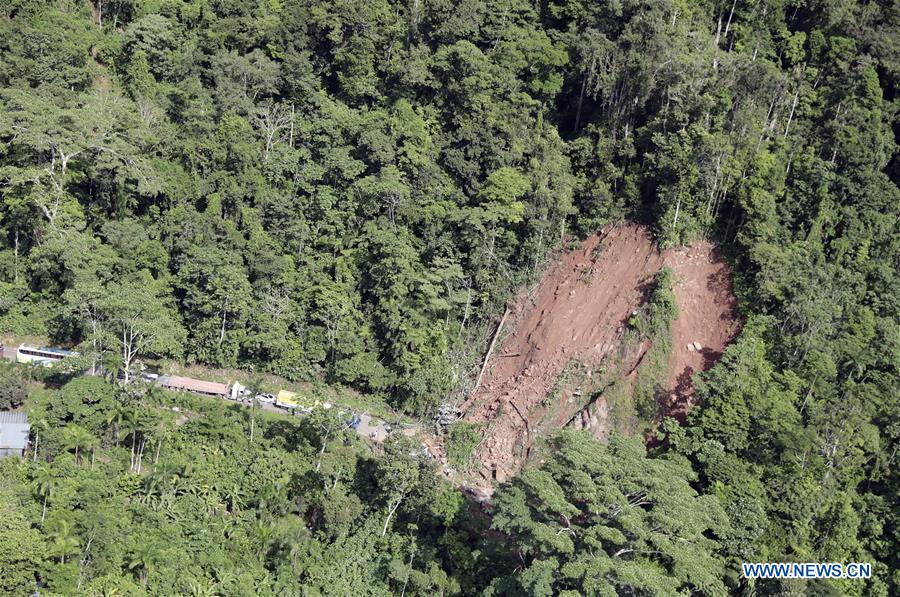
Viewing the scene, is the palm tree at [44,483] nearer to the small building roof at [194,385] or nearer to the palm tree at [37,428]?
the palm tree at [37,428]

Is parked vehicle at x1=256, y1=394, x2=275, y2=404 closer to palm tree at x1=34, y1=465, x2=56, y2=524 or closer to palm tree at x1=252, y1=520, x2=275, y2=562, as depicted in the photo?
palm tree at x1=252, y1=520, x2=275, y2=562

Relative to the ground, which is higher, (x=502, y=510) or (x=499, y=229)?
(x=499, y=229)

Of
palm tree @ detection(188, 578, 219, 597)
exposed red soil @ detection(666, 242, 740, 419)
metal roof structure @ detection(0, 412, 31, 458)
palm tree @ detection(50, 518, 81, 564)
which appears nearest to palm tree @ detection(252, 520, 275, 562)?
palm tree @ detection(188, 578, 219, 597)

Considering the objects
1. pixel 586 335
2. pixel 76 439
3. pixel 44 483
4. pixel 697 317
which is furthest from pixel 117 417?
pixel 697 317

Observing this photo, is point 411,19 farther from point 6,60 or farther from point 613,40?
point 6,60

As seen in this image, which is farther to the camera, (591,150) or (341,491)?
(591,150)

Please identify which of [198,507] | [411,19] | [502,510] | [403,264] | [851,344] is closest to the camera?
[502,510]

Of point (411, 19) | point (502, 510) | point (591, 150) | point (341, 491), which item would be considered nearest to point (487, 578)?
point (502, 510)
